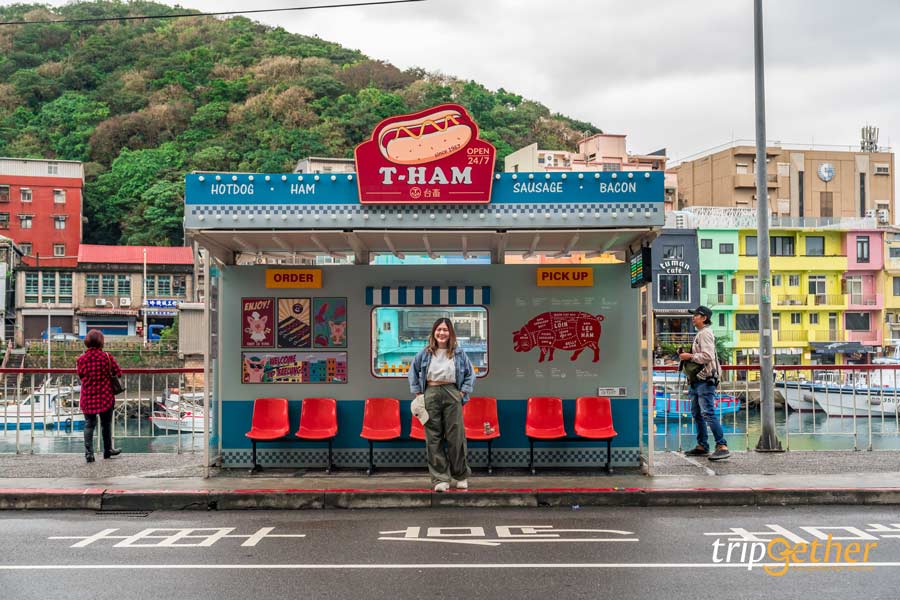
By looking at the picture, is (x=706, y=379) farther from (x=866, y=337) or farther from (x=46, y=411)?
(x=866, y=337)

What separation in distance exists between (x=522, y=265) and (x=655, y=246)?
52.9 m

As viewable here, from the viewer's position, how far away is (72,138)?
315 ft

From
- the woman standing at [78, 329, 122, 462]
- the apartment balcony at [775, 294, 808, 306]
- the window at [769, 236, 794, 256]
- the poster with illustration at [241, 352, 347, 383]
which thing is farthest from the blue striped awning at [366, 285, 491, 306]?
Result: the window at [769, 236, 794, 256]

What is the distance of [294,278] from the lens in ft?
37.4

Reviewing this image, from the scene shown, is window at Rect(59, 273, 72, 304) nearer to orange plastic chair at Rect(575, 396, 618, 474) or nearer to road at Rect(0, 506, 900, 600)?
road at Rect(0, 506, 900, 600)

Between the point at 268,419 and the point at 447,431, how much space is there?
2.66 meters

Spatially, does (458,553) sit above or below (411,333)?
below

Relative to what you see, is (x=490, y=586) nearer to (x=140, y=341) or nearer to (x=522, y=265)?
(x=522, y=265)

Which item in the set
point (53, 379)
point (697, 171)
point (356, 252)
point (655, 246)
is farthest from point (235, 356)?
point (697, 171)

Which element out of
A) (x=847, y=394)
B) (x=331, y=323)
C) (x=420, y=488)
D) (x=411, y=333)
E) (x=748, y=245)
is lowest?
(x=420, y=488)

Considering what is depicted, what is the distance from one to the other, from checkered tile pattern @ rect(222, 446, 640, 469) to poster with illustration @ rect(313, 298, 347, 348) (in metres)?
1.40

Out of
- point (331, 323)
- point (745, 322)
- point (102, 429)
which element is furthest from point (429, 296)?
point (745, 322)

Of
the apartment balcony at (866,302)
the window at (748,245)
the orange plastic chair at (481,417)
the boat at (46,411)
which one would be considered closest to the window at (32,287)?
the window at (748,245)

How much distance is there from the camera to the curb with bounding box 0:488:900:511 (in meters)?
9.59
